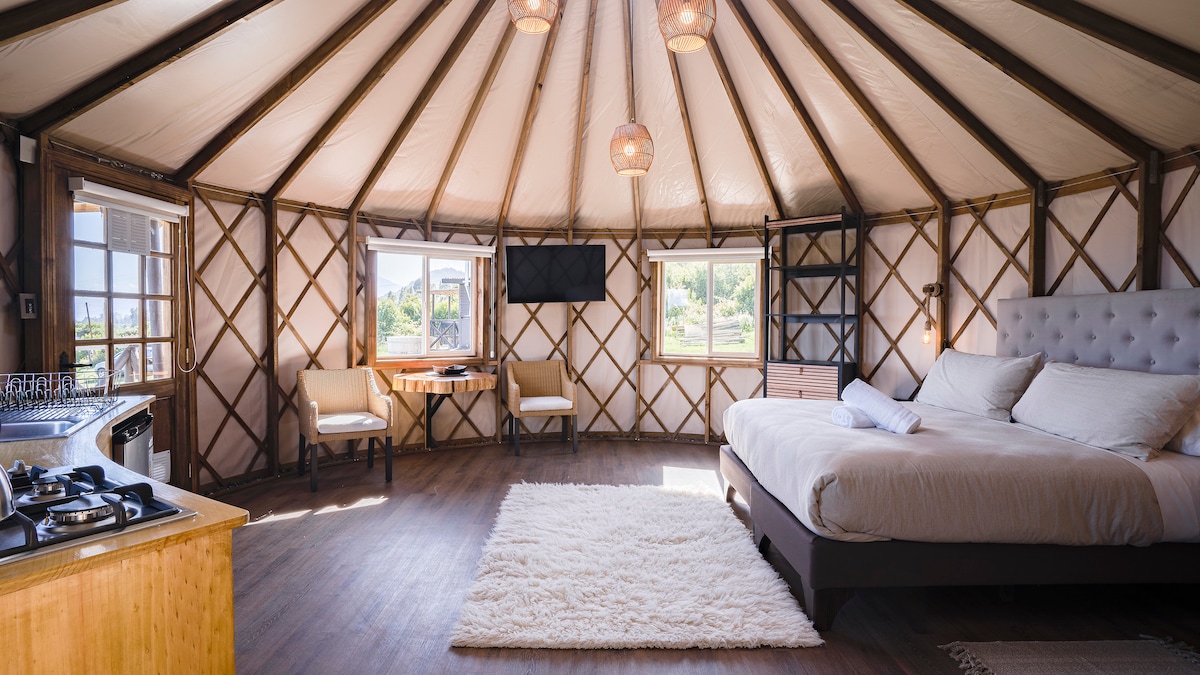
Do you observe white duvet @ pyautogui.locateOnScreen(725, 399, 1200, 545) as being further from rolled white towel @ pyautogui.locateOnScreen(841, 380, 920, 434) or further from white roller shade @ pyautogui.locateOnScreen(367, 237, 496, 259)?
white roller shade @ pyautogui.locateOnScreen(367, 237, 496, 259)

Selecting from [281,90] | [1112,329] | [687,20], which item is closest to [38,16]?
[281,90]

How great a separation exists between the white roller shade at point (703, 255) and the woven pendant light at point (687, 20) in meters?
3.04

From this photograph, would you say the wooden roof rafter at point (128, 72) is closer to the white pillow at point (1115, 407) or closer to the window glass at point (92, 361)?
the window glass at point (92, 361)

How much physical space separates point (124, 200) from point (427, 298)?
2.45 metres

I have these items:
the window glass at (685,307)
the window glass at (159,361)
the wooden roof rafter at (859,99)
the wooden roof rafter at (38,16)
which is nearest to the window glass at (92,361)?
the window glass at (159,361)

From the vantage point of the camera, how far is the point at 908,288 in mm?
4773

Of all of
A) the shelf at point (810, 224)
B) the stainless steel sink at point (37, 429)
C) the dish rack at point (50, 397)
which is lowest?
the stainless steel sink at point (37, 429)

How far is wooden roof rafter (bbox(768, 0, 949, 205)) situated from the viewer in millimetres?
3158

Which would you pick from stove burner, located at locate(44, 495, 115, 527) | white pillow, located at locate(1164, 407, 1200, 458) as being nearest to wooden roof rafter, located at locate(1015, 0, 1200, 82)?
white pillow, located at locate(1164, 407, 1200, 458)

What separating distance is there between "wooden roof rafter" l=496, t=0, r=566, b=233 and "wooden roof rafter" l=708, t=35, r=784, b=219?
92 cm

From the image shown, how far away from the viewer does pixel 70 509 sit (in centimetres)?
113

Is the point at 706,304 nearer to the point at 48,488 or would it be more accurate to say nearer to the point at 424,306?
the point at 424,306

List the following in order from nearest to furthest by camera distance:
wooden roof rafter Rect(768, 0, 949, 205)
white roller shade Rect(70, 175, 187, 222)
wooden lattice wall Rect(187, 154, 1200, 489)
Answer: white roller shade Rect(70, 175, 187, 222) → wooden roof rafter Rect(768, 0, 949, 205) → wooden lattice wall Rect(187, 154, 1200, 489)

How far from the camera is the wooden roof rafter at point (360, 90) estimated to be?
3122 millimetres
